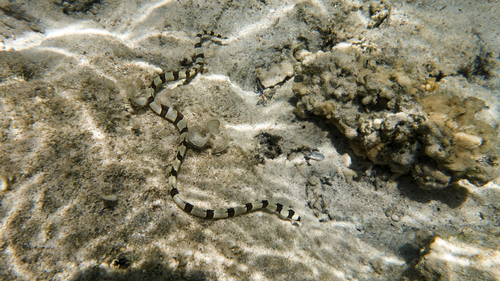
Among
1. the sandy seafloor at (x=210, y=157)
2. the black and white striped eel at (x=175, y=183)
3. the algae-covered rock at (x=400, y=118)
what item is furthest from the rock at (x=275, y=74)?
the black and white striped eel at (x=175, y=183)

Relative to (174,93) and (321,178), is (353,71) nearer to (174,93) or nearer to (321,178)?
(321,178)

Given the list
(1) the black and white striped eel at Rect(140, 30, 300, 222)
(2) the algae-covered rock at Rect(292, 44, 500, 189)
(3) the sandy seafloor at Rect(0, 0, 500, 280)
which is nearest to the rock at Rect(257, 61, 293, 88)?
(3) the sandy seafloor at Rect(0, 0, 500, 280)

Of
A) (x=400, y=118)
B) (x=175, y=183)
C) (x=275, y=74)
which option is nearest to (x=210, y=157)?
(x=175, y=183)

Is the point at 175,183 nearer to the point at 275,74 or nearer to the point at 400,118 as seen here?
the point at 275,74

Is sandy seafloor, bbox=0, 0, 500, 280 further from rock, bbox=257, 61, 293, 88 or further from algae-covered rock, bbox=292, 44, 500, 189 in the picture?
algae-covered rock, bbox=292, 44, 500, 189

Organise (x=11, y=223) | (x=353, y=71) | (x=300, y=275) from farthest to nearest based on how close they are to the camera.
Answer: (x=353, y=71) → (x=300, y=275) → (x=11, y=223)

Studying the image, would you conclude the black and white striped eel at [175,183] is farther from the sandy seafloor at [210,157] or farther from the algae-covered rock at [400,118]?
the algae-covered rock at [400,118]

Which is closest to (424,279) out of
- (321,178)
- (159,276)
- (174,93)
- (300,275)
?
(300,275)
